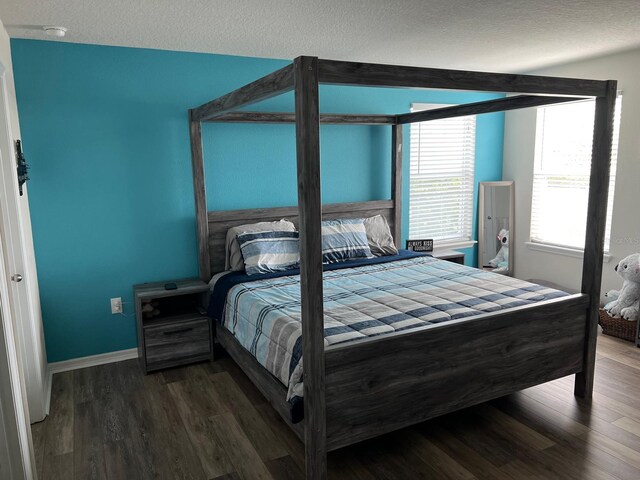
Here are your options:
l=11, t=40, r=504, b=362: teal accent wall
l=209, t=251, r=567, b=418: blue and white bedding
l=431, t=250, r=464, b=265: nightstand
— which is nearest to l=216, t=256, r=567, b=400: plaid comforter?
l=209, t=251, r=567, b=418: blue and white bedding

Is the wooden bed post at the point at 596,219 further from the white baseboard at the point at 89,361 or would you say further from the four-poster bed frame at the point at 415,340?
the white baseboard at the point at 89,361

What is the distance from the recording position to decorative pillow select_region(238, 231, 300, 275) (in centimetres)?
370

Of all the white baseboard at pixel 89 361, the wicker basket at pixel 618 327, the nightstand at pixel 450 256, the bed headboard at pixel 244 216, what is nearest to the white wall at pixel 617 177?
the wicker basket at pixel 618 327

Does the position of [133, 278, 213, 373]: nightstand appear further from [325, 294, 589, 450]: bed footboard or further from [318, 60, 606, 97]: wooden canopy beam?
[318, 60, 606, 97]: wooden canopy beam

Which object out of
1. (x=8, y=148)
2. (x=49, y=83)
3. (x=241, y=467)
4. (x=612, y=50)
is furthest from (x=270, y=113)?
(x=612, y=50)

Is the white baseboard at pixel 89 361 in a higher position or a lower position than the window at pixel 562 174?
lower

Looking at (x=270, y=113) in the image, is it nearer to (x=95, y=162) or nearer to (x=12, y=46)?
(x=95, y=162)

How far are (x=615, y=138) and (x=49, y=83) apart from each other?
461 cm

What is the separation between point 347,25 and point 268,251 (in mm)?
1709

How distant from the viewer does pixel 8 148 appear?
270cm

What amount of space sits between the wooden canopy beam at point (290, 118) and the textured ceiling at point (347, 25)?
1.56 feet

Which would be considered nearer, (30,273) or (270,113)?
(30,273)

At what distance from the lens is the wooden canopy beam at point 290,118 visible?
12.4 feet

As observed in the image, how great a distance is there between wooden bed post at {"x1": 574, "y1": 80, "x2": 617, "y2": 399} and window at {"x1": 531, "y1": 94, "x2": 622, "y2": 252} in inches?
69.0
